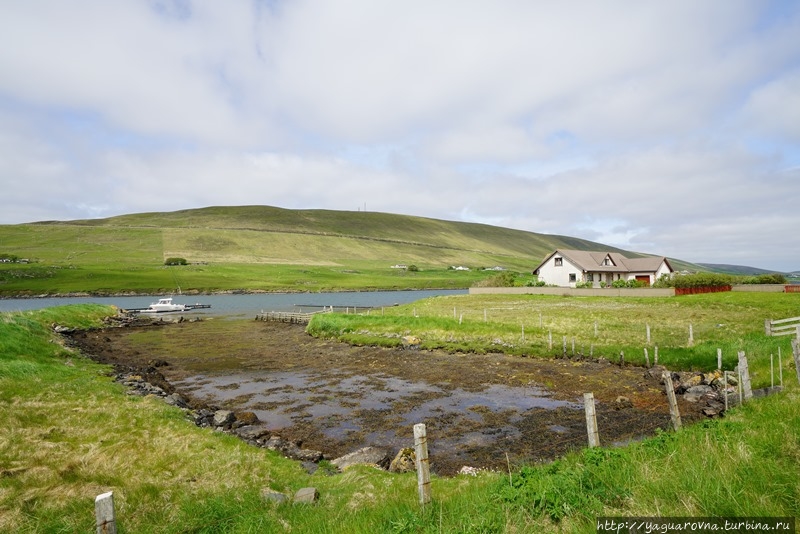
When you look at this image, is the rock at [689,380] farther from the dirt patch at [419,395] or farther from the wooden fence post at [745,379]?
the wooden fence post at [745,379]

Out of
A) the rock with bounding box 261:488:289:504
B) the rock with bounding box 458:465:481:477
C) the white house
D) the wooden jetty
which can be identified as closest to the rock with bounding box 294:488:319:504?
the rock with bounding box 261:488:289:504

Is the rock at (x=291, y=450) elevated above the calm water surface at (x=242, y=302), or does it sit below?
below

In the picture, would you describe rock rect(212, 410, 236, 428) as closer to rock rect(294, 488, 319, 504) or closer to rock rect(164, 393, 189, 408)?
rock rect(164, 393, 189, 408)

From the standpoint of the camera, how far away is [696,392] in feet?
74.3

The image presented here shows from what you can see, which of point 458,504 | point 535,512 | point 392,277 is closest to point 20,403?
point 458,504

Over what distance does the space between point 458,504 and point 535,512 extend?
1604mm

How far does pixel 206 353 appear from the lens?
141 ft

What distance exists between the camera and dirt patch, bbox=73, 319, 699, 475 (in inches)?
715

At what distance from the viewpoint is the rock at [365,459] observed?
1511cm

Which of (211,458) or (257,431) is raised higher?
(211,458)

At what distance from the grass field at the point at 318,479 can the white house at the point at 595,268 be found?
6614 centimetres

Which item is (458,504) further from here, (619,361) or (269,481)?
(619,361)

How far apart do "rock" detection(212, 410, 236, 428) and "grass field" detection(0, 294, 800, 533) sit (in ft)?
6.91

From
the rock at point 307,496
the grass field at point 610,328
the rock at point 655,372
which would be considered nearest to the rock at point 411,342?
the grass field at point 610,328
